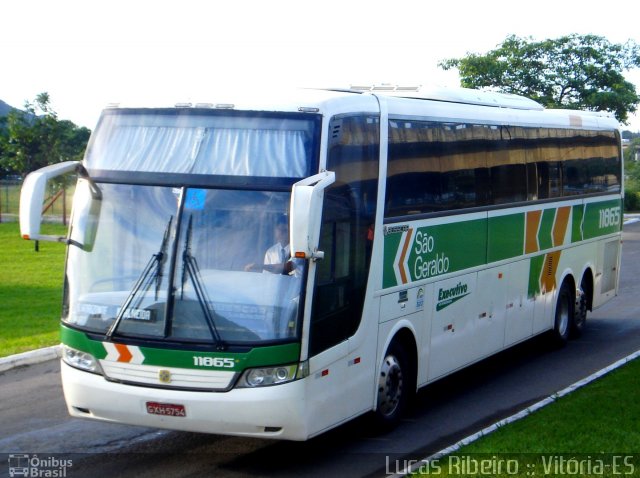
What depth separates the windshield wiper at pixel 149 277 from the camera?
8.04 metres

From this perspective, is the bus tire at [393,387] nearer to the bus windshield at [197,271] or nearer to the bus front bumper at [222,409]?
the bus front bumper at [222,409]

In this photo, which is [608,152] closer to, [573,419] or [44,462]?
[573,419]

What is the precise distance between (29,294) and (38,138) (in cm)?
2404

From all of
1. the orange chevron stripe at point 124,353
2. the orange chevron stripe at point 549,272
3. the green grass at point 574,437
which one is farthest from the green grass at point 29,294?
the green grass at point 574,437

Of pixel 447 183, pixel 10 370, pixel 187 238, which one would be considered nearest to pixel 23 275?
pixel 10 370

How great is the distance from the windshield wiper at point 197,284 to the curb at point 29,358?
17.3 ft

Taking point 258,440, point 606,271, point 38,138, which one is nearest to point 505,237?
point 258,440

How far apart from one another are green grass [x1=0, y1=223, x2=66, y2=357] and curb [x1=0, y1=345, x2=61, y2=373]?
0.95ft

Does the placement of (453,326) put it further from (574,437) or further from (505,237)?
A: (574,437)

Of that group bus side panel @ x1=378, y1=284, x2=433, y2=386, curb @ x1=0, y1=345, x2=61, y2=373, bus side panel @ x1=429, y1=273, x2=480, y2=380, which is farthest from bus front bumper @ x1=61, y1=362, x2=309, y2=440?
curb @ x1=0, y1=345, x2=61, y2=373

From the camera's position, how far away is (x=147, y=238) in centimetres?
816

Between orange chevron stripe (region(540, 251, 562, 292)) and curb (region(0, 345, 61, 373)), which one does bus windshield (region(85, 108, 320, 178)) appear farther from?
orange chevron stripe (region(540, 251, 562, 292))

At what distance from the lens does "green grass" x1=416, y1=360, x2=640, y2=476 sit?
25.5 feet

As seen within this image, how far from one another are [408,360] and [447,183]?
2.06 meters
